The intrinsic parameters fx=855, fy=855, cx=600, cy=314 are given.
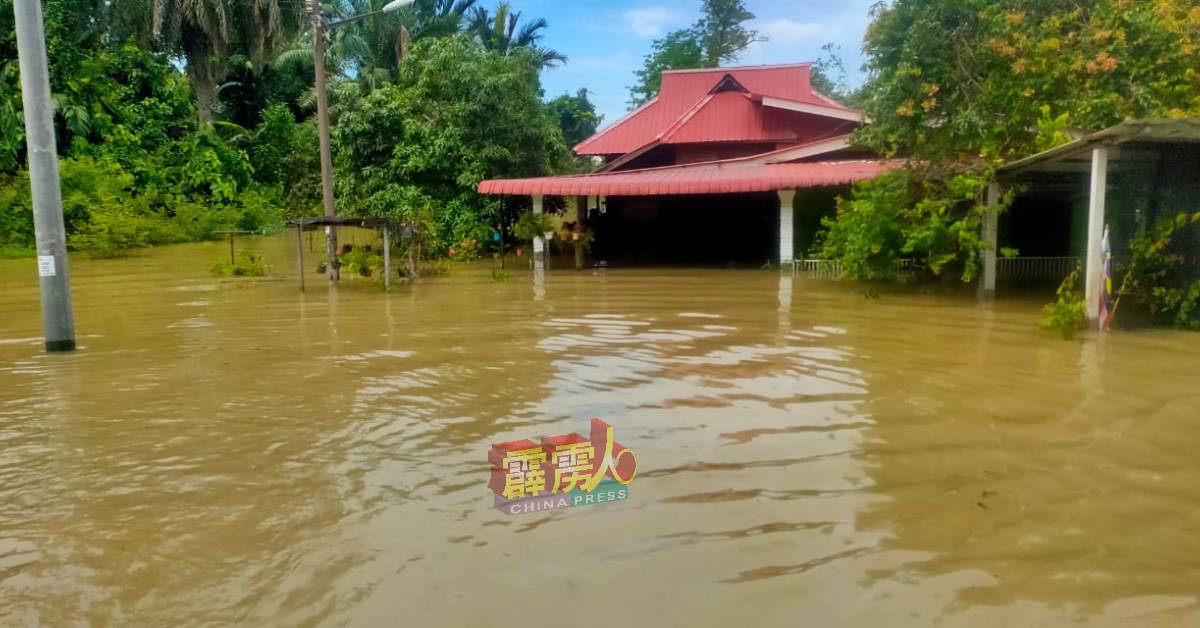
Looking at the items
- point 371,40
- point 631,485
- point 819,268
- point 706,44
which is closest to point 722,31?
point 706,44

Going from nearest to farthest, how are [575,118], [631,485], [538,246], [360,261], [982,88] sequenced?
[631,485]
[982,88]
[360,261]
[538,246]
[575,118]

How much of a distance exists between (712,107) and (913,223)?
1037cm

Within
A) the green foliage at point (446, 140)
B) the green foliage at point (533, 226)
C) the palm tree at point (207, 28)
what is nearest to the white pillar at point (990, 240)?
the green foliage at point (533, 226)

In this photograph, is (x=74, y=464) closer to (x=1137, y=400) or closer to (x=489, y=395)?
(x=489, y=395)

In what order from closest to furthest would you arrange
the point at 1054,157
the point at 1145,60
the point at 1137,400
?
1. the point at 1137,400
2. the point at 1054,157
3. the point at 1145,60

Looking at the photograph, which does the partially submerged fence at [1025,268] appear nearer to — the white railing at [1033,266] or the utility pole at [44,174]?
the white railing at [1033,266]

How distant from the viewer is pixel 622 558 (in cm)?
365

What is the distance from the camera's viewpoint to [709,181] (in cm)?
1736

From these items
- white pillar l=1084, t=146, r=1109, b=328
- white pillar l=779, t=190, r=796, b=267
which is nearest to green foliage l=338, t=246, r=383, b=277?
white pillar l=779, t=190, r=796, b=267

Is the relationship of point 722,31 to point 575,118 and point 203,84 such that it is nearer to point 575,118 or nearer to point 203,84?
point 575,118

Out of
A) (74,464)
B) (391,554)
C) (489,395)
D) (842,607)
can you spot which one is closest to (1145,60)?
(489,395)

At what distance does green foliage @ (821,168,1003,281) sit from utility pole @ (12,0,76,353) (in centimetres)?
1056

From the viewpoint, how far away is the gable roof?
71.8 feet

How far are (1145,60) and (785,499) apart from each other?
1150cm
